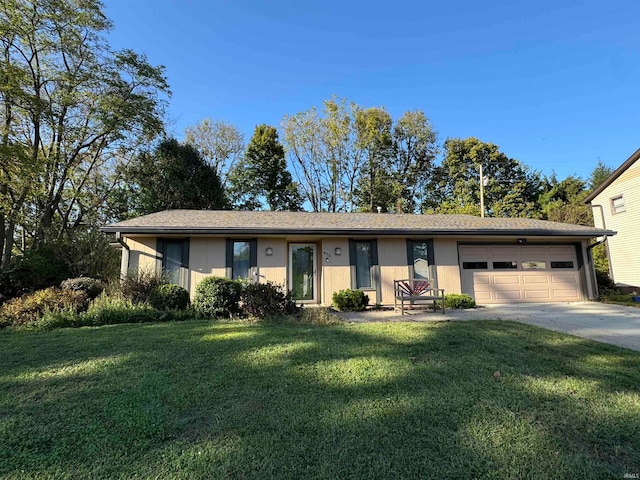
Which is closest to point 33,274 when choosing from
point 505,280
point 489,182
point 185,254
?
point 185,254

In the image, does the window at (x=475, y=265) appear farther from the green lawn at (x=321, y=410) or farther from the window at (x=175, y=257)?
the window at (x=175, y=257)

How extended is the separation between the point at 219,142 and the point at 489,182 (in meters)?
19.1

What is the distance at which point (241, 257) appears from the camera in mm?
9711

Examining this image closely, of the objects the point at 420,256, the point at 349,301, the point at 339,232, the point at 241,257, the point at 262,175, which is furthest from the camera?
the point at 262,175

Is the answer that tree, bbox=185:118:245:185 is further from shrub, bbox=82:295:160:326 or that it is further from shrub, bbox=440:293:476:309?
shrub, bbox=440:293:476:309

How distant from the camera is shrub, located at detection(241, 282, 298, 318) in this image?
6.98 metres

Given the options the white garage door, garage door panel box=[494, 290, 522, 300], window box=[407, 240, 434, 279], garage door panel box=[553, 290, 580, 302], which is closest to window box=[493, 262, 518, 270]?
the white garage door

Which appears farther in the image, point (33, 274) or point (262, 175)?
point (262, 175)

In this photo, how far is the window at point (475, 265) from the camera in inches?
413

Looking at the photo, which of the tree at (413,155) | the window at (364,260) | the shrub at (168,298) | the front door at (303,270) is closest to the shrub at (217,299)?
the shrub at (168,298)

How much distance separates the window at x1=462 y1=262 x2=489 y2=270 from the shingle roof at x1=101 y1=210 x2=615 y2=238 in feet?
3.62

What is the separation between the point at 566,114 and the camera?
14234 mm

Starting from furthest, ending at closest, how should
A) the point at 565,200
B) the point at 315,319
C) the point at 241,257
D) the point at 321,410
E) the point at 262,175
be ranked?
1. the point at 565,200
2. the point at 262,175
3. the point at 241,257
4. the point at 315,319
5. the point at 321,410

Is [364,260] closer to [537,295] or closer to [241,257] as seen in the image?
[241,257]
